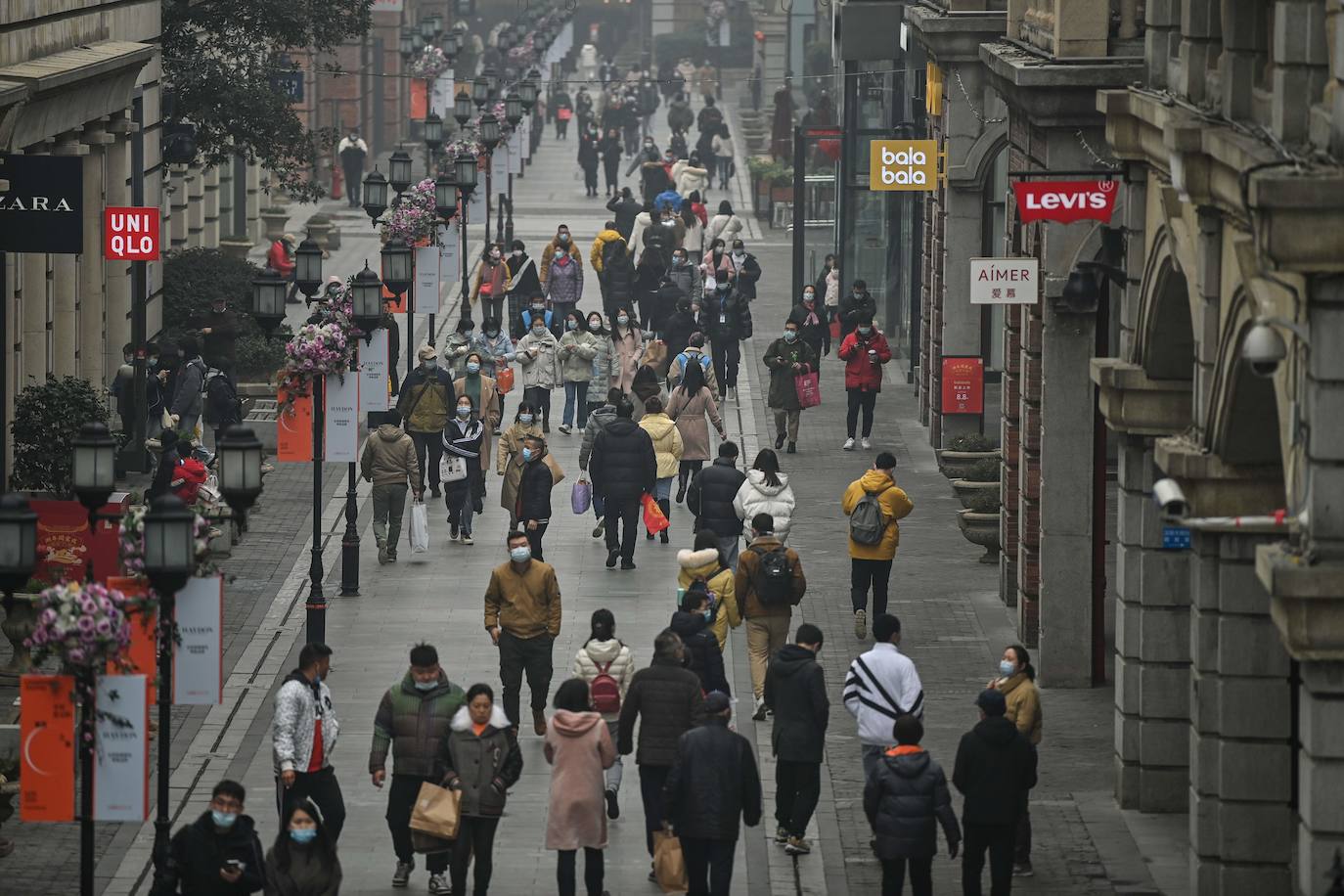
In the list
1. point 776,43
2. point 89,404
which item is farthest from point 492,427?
point 776,43

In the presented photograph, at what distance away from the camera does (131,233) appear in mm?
33156

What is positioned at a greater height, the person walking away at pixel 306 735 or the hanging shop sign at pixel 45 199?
the hanging shop sign at pixel 45 199

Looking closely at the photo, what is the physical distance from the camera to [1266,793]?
58.8 feet

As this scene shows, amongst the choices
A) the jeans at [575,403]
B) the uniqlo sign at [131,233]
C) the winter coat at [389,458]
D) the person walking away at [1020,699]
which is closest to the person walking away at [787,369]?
the jeans at [575,403]

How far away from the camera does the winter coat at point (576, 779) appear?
18.0 metres

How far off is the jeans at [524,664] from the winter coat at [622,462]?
6436 mm

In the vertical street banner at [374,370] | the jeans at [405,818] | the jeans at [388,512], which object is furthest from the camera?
the jeans at [388,512]

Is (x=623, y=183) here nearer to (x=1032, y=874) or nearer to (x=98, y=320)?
(x=98, y=320)

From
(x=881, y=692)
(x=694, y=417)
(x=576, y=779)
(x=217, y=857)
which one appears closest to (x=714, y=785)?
(x=576, y=779)

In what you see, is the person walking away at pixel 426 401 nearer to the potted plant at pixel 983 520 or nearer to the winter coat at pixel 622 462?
the winter coat at pixel 622 462

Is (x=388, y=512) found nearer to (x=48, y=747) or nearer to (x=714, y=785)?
(x=714, y=785)

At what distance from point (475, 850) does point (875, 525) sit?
8383 millimetres

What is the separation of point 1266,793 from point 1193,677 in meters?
0.87

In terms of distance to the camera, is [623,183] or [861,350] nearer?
[861,350]
